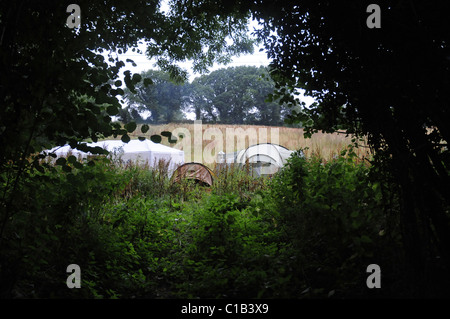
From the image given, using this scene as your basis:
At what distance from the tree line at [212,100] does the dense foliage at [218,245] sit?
34035mm

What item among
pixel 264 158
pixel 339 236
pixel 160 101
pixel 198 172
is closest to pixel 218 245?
pixel 339 236

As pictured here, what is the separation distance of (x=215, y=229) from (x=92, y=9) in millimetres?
2594

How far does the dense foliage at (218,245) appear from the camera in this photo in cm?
226

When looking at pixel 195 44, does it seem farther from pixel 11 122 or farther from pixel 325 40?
pixel 11 122

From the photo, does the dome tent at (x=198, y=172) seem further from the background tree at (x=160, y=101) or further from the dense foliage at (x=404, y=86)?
the background tree at (x=160, y=101)

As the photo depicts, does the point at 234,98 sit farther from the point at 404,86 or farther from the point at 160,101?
the point at 404,86

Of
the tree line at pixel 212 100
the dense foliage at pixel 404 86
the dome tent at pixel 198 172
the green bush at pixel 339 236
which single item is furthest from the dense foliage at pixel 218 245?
the tree line at pixel 212 100

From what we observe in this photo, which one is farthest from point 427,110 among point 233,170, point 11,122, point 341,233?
point 233,170

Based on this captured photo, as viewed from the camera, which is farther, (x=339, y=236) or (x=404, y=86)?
(x=339, y=236)

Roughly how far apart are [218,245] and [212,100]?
40.4 metres

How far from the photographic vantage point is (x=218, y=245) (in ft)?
11.6

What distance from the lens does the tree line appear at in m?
38.4

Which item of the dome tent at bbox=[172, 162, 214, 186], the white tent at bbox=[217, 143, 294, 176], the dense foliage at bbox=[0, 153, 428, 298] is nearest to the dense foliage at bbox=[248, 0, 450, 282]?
the dense foliage at bbox=[0, 153, 428, 298]

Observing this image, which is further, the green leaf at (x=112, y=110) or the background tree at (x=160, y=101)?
the background tree at (x=160, y=101)
